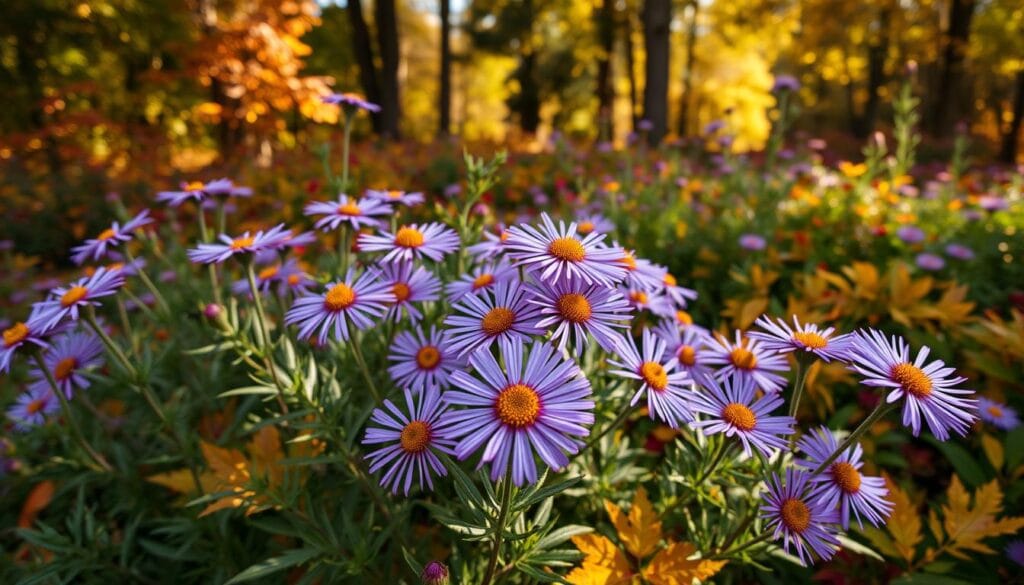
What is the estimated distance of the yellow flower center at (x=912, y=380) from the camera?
0.88m

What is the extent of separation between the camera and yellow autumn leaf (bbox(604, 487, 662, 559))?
3.70 ft

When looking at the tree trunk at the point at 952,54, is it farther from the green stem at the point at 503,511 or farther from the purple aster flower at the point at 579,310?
the green stem at the point at 503,511

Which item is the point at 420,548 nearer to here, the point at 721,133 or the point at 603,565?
the point at 603,565

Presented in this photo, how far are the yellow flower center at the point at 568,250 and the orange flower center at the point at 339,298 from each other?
0.46 m

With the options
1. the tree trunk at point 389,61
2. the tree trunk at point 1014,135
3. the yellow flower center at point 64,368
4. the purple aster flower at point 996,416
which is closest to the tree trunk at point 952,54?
the tree trunk at point 1014,135

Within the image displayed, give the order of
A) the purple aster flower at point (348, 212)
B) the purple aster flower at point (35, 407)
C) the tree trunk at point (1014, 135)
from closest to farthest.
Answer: the purple aster flower at point (348, 212), the purple aster flower at point (35, 407), the tree trunk at point (1014, 135)

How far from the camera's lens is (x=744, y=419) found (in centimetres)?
99

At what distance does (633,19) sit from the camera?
1346 centimetres

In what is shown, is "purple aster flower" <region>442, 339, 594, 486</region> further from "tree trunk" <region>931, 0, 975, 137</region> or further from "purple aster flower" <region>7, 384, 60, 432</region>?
"tree trunk" <region>931, 0, 975, 137</region>

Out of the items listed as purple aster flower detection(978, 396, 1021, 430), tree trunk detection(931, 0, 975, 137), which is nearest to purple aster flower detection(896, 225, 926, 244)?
purple aster flower detection(978, 396, 1021, 430)

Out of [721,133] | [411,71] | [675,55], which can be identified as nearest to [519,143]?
[721,133]

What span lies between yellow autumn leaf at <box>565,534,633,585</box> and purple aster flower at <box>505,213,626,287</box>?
0.55 m

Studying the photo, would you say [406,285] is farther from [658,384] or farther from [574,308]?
[658,384]

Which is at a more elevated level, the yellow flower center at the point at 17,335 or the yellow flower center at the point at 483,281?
the yellow flower center at the point at 483,281
